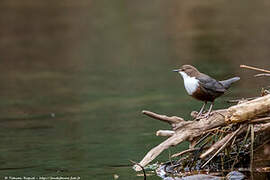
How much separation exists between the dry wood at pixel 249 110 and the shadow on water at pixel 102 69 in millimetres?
1537

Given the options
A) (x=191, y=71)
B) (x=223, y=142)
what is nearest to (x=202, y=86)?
(x=191, y=71)

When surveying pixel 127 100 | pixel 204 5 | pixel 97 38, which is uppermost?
pixel 204 5

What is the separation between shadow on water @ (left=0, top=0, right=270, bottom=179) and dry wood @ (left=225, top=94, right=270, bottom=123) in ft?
5.04

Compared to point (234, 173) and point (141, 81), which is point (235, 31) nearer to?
point (141, 81)

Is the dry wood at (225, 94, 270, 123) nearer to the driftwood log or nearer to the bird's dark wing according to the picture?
the driftwood log

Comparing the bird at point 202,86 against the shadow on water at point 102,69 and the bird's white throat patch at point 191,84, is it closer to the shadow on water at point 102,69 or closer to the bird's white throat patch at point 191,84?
the bird's white throat patch at point 191,84

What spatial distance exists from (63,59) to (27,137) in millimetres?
9429

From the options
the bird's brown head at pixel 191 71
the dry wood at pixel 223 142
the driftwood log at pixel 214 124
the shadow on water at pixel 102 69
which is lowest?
the dry wood at pixel 223 142

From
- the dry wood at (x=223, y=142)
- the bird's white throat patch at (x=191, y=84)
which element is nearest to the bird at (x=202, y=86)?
the bird's white throat patch at (x=191, y=84)

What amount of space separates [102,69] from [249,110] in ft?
36.1

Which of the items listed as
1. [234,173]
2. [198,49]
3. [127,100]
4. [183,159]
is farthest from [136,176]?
[198,49]

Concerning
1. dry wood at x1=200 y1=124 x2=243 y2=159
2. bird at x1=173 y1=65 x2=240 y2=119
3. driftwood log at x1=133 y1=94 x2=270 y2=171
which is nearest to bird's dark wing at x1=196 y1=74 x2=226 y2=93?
bird at x1=173 y1=65 x2=240 y2=119

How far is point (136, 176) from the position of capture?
823 cm

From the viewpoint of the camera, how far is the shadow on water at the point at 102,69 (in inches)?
400
